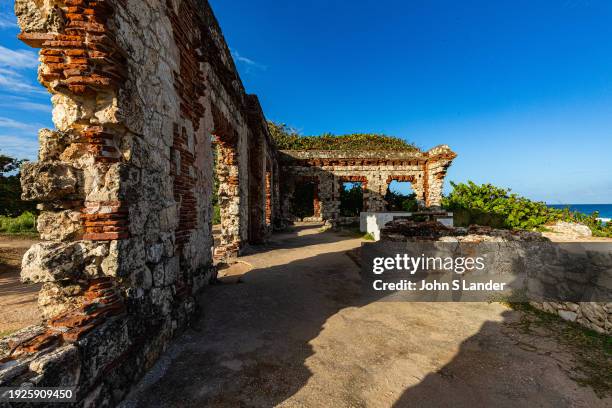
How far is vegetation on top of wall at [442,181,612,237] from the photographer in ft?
24.0

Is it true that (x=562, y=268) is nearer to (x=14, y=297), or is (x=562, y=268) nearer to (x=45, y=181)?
(x=45, y=181)

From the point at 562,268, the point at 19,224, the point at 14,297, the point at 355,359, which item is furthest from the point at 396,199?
the point at 19,224

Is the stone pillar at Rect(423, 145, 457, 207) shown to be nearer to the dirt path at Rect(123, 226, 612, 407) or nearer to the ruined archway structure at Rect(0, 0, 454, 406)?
the dirt path at Rect(123, 226, 612, 407)

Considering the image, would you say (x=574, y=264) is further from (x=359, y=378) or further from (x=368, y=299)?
(x=359, y=378)

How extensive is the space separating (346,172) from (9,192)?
1647 centimetres

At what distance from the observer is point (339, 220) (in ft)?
50.1

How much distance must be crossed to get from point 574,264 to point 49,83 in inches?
249

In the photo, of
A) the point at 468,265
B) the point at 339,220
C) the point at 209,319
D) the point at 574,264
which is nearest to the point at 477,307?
the point at 468,265

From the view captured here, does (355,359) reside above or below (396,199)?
below

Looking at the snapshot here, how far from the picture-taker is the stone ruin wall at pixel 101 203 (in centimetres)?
186

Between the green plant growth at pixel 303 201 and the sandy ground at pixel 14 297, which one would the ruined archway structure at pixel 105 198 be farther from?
the green plant growth at pixel 303 201

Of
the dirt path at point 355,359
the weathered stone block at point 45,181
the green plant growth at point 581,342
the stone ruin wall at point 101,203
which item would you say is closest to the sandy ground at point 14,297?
the stone ruin wall at point 101,203

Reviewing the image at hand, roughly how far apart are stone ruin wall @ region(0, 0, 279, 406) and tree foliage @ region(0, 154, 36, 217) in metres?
13.4

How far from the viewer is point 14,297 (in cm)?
462
